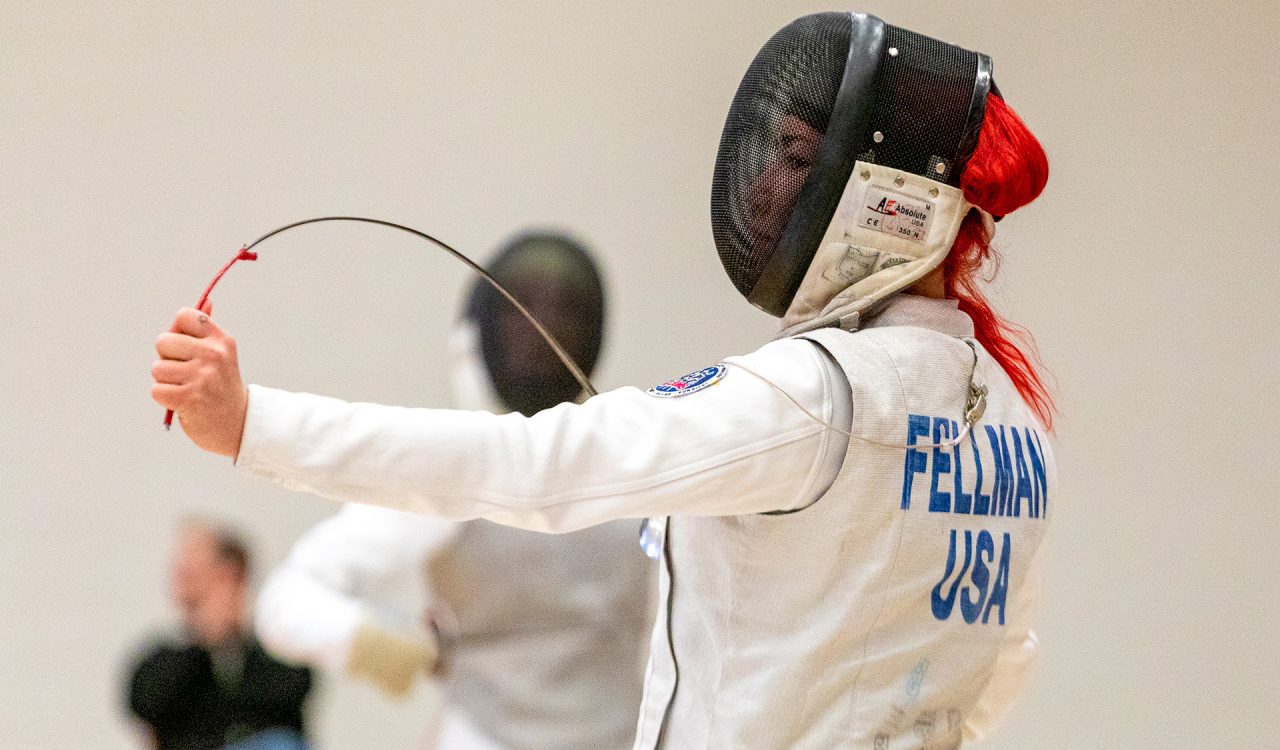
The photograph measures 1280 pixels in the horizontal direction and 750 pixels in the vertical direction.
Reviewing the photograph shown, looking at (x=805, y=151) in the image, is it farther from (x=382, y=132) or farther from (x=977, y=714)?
(x=382, y=132)

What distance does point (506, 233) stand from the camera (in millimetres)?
2863

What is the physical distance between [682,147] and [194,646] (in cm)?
155

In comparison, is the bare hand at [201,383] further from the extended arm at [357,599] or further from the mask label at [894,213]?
the extended arm at [357,599]

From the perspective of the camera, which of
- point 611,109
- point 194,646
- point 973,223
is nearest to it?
point 973,223

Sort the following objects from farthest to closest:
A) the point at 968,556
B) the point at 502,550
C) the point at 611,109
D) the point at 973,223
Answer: the point at 611,109 → the point at 502,550 → the point at 973,223 → the point at 968,556

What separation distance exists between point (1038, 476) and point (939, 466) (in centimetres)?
16

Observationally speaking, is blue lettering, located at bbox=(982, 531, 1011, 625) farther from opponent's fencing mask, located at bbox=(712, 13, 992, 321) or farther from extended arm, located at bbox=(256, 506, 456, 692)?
extended arm, located at bbox=(256, 506, 456, 692)

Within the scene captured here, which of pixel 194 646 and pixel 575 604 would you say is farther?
pixel 194 646

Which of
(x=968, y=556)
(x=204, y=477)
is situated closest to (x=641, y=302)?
(x=204, y=477)

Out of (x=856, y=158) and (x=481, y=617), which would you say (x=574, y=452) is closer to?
(x=856, y=158)

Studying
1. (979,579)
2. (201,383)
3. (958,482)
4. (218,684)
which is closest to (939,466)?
(958,482)

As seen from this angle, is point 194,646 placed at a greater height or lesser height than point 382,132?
lesser

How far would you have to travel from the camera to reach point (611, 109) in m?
2.91

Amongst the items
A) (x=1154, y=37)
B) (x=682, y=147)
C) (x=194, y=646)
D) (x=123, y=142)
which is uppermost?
(x=1154, y=37)
